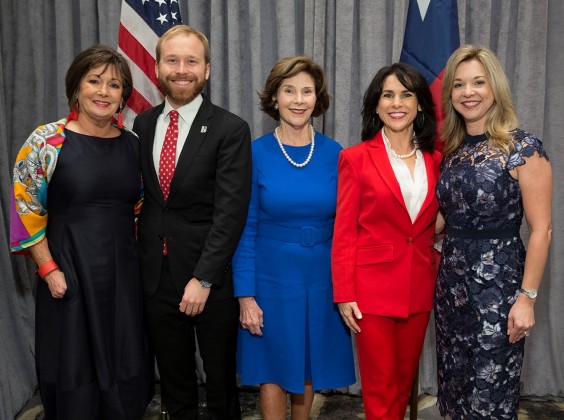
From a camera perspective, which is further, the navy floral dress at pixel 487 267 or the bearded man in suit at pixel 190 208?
the bearded man in suit at pixel 190 208

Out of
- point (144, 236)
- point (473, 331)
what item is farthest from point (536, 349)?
point (144, 236)

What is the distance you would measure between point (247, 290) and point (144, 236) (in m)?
0.45

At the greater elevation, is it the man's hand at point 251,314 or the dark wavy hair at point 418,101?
the dark wavy hair at point 418,101

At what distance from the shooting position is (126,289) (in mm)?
2082

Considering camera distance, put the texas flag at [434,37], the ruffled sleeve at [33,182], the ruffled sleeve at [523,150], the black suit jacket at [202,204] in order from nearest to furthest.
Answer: the ruffled sleeve at [523,150], the ruffled sleeve at [33,182], the black suit jacket at [202,204], the texas flag at [434,37]

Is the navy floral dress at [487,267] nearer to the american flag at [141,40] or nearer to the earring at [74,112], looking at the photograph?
the earring at [74,112]

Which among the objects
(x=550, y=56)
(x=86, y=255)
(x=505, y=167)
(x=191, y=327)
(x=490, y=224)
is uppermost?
(x=550, y=56)

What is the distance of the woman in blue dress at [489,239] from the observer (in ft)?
5.97

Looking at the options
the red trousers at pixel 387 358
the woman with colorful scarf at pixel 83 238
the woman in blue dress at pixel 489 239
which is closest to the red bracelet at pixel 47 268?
the woman with colorful scarf at pixel 83 238

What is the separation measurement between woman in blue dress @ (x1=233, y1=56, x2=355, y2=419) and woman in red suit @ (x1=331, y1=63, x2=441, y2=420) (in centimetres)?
11

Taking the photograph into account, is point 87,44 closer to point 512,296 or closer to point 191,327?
point 191,327

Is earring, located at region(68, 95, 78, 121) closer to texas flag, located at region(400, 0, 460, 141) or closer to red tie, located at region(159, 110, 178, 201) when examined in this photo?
red tie, located at region(159, 110, 178, 201)

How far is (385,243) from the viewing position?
200cm

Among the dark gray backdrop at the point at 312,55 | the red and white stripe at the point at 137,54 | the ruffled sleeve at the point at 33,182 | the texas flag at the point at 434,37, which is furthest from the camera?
the dark gray backdrop at the point at 312,55
